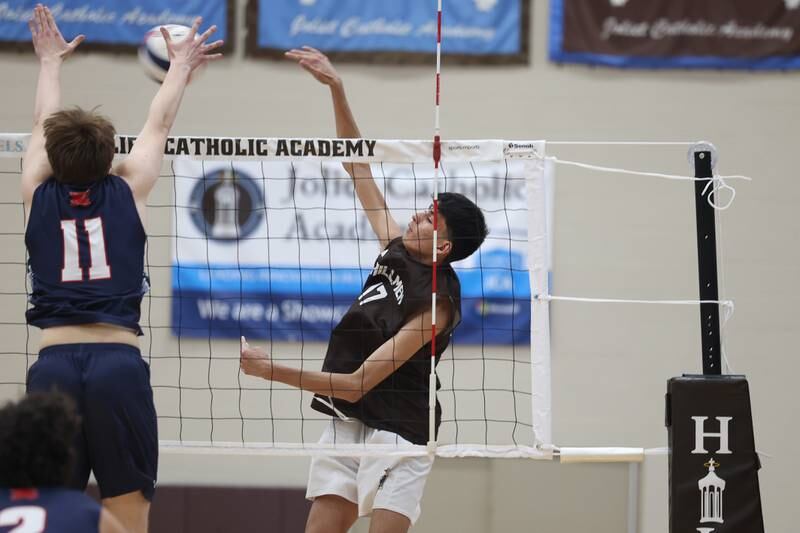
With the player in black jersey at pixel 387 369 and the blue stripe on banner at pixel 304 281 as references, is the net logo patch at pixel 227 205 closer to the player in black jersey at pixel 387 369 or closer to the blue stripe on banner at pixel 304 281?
the blue stripe on banner at pixel 304 281

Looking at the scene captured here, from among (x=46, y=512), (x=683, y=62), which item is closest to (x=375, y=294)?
(x=46, y=512)

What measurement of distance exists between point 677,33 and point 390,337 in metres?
4.09

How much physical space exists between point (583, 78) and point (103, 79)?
134 inches

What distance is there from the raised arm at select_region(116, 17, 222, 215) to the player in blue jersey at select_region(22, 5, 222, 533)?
0.03m

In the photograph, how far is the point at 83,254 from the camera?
10.5 ft

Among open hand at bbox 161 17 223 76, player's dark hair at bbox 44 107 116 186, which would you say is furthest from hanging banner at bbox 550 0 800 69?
player's dark hair at bbox 44 107 116 186

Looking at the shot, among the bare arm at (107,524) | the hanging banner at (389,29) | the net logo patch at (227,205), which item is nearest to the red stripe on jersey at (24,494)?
the bare arm at (107,524)

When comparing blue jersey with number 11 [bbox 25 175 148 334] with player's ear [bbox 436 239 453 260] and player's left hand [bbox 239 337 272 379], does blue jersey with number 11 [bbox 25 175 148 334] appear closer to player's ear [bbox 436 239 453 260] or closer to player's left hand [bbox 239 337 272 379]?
player's left hand [bbox 239 337 272 379]

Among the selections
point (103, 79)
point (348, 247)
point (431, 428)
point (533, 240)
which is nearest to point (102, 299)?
point (431, 428)

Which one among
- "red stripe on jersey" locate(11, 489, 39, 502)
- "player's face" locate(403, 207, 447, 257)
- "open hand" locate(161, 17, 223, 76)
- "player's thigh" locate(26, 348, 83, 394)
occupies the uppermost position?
"open hand" locate(161, 17, 223, 76)

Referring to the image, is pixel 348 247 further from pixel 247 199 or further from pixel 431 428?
pixel 431 428

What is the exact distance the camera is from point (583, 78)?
7.27 m

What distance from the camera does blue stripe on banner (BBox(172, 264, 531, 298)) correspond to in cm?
706

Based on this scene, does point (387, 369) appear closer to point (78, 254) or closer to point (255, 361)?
point (255, 361)
